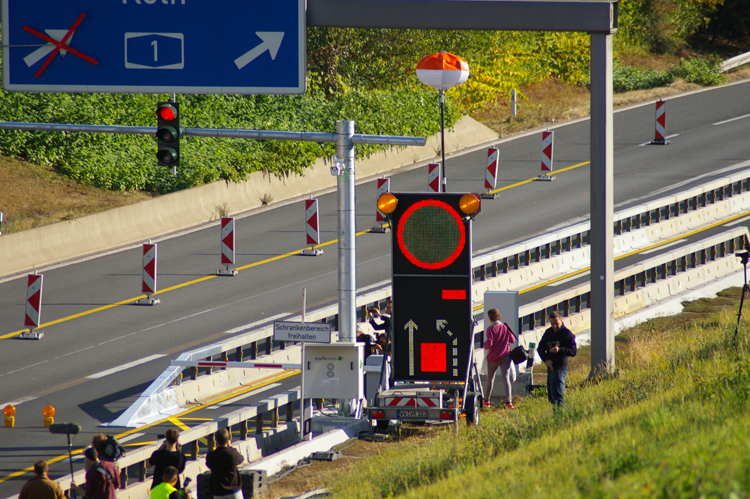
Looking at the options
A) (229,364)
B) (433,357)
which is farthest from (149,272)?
(433,357)

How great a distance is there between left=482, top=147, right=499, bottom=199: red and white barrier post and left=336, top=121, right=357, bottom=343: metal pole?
1527cm

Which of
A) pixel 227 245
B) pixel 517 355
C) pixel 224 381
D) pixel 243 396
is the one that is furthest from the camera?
pixel 227 245

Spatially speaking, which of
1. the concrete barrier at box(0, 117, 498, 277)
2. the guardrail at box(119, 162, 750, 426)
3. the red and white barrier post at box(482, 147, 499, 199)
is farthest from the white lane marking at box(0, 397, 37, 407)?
the red and white barrier post at box(482, 147, 499, 199)

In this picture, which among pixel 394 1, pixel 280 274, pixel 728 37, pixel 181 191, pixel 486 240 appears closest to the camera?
pixel 394 1

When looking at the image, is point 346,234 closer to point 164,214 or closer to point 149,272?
point 149,272

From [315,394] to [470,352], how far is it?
220cm

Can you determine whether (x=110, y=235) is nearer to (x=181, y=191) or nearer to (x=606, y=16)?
(x=181, y=191)

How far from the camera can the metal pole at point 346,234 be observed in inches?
525

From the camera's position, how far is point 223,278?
22.2 m

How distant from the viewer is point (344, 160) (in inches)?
525

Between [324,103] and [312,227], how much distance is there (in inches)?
483

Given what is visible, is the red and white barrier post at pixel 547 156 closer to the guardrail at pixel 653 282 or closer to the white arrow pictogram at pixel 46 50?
the guardrail at pixel 653 282

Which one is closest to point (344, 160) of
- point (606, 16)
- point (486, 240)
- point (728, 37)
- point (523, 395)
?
point (606, 16)

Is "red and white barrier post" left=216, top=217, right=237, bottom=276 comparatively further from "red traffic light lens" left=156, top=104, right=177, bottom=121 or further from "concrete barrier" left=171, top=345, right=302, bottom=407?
"red traffic light lens" left=156, top=104, right=177, bottom=121
